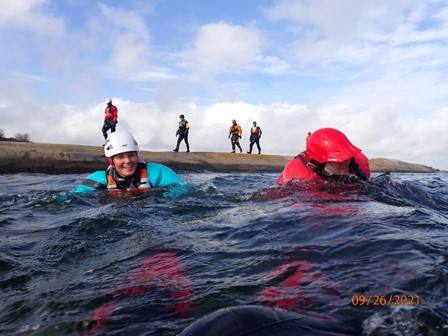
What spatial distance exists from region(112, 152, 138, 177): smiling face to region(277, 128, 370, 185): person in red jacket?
2638 millimetres

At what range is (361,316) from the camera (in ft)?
7.88

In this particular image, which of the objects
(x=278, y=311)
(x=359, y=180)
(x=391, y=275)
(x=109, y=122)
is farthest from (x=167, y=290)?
(x=109, y=122)

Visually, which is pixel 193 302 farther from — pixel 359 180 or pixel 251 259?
pixel 359 180

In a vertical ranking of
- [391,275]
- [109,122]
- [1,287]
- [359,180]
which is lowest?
[1,287]

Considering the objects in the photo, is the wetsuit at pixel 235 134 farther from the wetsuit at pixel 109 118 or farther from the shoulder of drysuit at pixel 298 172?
the shoulder of drysuit at pixel 298 172

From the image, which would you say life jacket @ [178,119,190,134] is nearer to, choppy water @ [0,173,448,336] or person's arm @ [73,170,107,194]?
person's arm @ [73,170,107,194]

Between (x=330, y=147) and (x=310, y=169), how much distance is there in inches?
21.0

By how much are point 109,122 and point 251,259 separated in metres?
15.8

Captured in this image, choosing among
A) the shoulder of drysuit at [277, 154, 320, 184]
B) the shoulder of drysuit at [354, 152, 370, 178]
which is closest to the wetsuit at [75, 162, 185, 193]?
the shoulder of drysuit at [277, 154, 320, 184]

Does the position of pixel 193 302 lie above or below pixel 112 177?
below

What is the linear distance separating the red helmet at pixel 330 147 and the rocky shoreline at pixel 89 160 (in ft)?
39.2

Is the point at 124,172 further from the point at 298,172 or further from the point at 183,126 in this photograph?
the point at 183,126

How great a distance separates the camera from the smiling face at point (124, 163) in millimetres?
7555

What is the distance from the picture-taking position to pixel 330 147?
6254 mm
